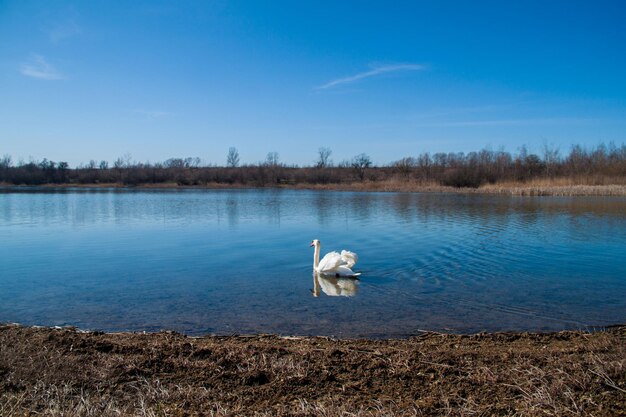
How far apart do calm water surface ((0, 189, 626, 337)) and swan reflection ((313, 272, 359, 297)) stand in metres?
0.07

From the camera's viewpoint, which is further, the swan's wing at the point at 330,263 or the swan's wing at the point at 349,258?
the swan's wing at the point at 349,258

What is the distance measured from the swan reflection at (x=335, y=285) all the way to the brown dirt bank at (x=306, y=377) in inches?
138

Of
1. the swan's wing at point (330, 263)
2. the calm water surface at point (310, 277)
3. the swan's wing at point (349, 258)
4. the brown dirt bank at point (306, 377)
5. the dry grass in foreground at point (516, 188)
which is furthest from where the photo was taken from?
the dry grass in foreground at point (516, 188)

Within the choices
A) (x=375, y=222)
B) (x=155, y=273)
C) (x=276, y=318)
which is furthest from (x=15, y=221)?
(x=276, y=318)

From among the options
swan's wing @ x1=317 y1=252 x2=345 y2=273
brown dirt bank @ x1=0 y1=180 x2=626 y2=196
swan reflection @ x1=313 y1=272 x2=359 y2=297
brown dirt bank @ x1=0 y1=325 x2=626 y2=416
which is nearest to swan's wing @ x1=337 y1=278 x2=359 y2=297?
swan reflection @ x1=313 y1=272 x2=359 y2=297

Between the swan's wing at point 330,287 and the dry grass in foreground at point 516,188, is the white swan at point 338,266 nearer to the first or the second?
the swan's wing at point 330,287

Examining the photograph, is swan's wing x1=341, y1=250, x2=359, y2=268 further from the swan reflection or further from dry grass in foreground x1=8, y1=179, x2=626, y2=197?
dry grass in foreground x1=8, y1=179, x2=626, y2=197

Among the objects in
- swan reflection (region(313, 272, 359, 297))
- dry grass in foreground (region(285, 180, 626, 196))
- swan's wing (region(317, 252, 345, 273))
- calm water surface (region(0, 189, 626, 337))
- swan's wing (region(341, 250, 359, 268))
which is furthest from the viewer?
dry grass in foreground (region(285, 180, 626, 196))

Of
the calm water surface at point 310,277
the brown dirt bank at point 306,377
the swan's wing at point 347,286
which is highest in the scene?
the brown dirt bank at point 306,377

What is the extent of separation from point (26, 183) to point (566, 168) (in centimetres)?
7935

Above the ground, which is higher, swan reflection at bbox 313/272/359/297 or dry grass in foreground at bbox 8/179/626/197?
dry grass in foreground at bbox 8/179/626/197

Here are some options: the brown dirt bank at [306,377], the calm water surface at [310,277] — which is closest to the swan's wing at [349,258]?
the calm water surface at [310,277]

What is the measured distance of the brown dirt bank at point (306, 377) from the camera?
12.4 feet

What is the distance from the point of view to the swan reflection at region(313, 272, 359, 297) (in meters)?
9.63
